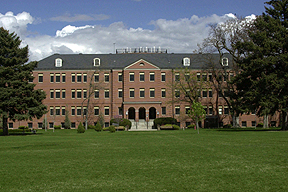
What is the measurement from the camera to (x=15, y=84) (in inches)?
1631

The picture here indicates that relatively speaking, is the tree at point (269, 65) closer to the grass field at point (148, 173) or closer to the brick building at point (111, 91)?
the grass field at point (148, 173)

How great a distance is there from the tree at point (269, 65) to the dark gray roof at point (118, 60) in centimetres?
2648

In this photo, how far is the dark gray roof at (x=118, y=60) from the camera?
6875 centimetres

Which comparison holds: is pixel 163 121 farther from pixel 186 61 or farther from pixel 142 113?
pixel 186 61

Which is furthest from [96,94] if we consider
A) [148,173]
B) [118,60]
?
[148,173]

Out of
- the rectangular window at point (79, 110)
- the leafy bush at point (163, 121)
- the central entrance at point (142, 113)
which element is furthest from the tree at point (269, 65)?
the rectangular window at point (79, 110)

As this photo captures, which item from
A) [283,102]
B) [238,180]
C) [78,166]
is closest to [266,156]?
[238,180]

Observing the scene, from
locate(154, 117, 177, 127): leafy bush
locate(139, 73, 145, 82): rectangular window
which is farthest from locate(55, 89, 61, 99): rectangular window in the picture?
locate(154, 117, 177, 127): leafy bush

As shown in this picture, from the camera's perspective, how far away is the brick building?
66.8 metres

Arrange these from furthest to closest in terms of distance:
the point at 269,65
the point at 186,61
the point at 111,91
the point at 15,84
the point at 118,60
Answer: the point at 118,60 → the point at 186,61 → the point at 111,91 → the point at 15,84 → the point at 269,65

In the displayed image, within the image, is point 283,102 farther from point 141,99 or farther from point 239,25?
point 141,99

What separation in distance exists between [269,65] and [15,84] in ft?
97.9

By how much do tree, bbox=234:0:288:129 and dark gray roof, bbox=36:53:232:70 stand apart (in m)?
26.5

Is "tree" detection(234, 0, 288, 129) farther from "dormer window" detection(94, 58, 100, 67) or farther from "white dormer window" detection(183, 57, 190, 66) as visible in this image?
"dormer window" detection(94, 58, 100, 67)
